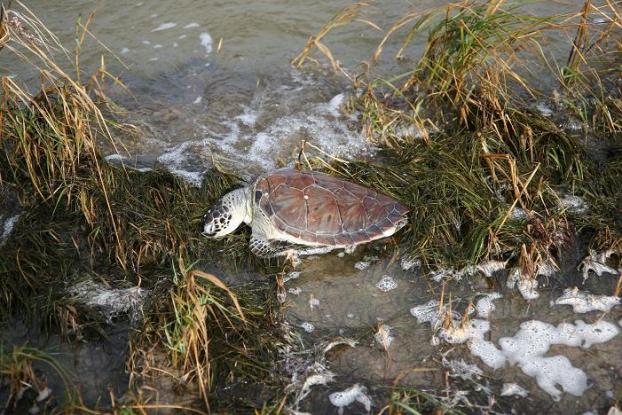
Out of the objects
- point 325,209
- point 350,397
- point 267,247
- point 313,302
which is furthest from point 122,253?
A: point 350,397

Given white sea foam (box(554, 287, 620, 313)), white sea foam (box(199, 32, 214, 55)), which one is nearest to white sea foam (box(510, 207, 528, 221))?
white sea foam (box(554, 287, 620, 313))

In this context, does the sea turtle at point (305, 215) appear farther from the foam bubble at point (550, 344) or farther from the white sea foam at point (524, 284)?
the foam bubble at point (550, 344)

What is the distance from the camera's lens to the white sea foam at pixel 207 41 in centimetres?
675

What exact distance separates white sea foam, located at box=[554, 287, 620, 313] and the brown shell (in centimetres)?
128

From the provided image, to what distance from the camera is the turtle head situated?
4223mm

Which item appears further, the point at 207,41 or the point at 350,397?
the point at 207,41

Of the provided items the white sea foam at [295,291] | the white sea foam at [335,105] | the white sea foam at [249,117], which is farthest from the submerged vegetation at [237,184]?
the white sea foam at [249,117]

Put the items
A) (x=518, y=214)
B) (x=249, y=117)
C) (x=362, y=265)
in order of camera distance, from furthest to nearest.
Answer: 1. (x=249, y=117)
2. (x=518, y=214)
3. (x=362, y=265)

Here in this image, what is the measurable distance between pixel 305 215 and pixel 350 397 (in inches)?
59.9

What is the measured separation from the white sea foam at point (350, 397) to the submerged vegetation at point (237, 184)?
0.28 m

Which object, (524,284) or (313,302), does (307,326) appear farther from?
(524,284)

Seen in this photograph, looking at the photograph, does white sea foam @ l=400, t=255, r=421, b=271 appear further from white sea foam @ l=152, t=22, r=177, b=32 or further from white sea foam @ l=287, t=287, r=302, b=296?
white sea foam @ l=152, t=22, r=177, b=32

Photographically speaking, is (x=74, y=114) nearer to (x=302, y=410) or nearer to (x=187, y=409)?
(x=187, y=409)

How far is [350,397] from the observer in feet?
10.4
